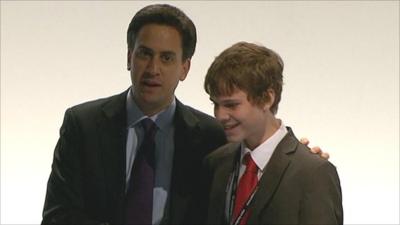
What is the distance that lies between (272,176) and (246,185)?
0.20ft

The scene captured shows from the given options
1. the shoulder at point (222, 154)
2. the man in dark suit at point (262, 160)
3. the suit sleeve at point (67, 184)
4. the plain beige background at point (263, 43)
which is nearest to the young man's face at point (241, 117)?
the man in dark suit at point (262, 160)

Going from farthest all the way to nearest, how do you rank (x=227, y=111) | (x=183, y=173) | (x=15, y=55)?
1. (x=15, y=55)
2. (x=183, y=173)
3. (x=227, y=111)

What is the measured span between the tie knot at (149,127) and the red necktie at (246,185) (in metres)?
0.24

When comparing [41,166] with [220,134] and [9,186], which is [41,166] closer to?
[9,186]

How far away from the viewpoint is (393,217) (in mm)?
2658

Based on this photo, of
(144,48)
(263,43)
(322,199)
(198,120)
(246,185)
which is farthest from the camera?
(263,43)

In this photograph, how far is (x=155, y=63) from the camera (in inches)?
64.6

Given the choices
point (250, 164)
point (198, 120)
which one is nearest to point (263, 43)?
point (198, 120)

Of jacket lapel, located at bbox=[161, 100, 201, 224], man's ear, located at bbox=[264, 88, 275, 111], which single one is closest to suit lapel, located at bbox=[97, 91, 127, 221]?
jacket lapel, located at bbox=[161, 100, 201, 224]

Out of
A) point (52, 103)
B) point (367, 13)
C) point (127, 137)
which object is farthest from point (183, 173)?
point (367, 13)

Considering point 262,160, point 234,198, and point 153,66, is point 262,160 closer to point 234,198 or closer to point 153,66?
point 234,198

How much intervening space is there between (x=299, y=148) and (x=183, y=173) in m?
0.27

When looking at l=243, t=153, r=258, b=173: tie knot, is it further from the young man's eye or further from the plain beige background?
the plain beige background

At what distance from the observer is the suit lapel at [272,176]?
1.49 metres
